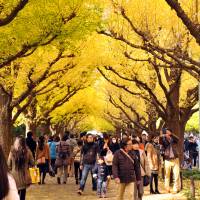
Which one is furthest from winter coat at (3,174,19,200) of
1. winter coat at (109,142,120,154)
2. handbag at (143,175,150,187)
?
winter coat at (109,142,120,154)

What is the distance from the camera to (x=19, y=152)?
30.5 feet

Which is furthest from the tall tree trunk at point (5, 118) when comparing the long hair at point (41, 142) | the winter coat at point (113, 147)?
the winter coat at point (113, 147)

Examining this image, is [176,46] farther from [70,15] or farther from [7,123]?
[7,123]

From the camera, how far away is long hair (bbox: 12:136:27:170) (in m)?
9.23

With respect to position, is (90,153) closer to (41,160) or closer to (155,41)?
(41,160)

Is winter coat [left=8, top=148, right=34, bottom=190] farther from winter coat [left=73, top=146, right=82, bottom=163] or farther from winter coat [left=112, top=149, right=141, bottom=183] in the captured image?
winter coat [left=73, top=146, right=82, bottom=163]

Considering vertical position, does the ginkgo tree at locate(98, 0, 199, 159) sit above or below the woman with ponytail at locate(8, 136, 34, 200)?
above

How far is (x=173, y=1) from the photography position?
340 inches

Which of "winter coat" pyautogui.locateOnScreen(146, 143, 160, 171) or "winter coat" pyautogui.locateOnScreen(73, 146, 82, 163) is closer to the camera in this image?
"winter coat" pyautogui.locateOnScreen(146, 143, 160, 171)

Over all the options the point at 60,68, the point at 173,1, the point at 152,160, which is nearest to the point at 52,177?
the point at 60,68

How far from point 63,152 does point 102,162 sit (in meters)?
3.83

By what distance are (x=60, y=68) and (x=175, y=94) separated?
4609 mm

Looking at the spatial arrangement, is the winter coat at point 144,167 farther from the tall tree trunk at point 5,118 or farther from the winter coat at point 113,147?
the tall tree trunk at point 5,118

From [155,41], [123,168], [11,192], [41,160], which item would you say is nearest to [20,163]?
[123,168]
